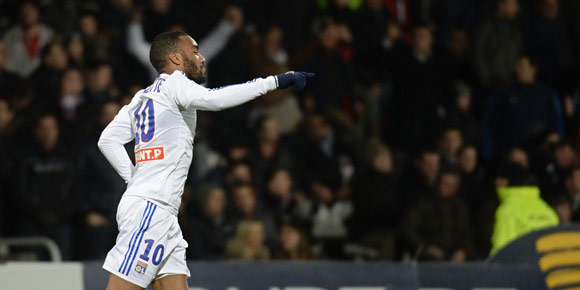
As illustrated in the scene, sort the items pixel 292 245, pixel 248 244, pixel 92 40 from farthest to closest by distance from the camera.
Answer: pixel 92 40 → pixel 292 245 → pixel 248 244

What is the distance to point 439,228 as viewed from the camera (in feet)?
34.7

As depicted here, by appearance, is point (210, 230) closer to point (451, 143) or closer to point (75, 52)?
point (75, 52)

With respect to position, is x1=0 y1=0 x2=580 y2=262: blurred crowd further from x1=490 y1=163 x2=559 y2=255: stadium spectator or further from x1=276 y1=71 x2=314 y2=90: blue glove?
x1=276 y1=71 x2=314 y2=90: blue glove

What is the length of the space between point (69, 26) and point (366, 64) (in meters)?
3.38

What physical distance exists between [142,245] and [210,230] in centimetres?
447

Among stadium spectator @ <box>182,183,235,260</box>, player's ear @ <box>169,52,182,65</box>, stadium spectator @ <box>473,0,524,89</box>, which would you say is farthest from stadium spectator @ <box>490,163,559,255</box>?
player's ear @ <box>169,52,182,65</box>

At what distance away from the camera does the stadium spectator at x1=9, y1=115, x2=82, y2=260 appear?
1045 centimetres

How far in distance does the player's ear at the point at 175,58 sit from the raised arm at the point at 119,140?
422 millimetres

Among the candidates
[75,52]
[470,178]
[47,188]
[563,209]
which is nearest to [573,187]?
[563,209]

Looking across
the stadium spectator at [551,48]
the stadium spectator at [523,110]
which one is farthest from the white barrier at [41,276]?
the stadium spectator at [551,48]

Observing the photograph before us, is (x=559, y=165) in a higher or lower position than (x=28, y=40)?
lower

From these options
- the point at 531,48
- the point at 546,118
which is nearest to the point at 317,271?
the point at 546,118

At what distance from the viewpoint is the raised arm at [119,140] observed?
6.32 m

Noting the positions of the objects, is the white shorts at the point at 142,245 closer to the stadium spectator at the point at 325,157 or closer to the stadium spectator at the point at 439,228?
the stadium spectator at the point at 439,228
